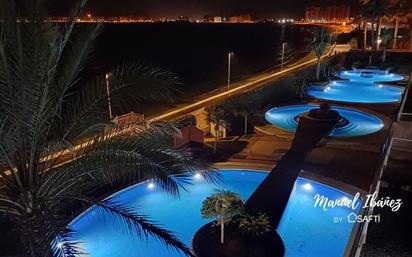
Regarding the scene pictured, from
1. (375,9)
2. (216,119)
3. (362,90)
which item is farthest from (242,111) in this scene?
(375,9)

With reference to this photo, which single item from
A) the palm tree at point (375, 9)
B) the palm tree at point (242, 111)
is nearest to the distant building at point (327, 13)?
the palm tree at point (375, 9)

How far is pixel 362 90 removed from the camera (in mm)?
30016

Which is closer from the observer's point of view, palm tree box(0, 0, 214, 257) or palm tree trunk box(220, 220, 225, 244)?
palm tree box(0, 0, 214, 257)

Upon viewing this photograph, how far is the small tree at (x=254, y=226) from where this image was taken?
368 inches

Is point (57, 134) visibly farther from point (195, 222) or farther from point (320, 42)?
point (320, 42)

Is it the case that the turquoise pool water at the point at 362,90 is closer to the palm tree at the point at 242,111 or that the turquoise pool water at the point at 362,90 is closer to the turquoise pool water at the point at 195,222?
the palm tree at the point at 242,111

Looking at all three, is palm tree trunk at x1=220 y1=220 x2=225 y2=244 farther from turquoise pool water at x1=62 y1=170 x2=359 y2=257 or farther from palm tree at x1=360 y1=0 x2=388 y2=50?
palm tree at x1=360 y1=0 x2=388 y2=50

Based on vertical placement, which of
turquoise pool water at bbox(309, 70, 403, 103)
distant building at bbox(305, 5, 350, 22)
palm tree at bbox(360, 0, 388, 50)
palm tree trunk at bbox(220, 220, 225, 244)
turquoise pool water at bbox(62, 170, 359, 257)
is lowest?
turquoise pool water at bbox(62, 170, 359, 257)

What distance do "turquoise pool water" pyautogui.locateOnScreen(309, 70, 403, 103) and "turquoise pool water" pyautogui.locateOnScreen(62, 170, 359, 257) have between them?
52.2 ft

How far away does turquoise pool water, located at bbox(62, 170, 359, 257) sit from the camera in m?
10.4

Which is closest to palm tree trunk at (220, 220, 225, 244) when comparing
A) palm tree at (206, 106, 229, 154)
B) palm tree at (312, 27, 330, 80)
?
palm tree at (206, 106, 229, 154)

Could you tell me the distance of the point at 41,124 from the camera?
5.18 meters

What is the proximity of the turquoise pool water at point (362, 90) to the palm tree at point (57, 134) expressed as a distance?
2399 cm

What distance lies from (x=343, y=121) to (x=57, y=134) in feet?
56.6
